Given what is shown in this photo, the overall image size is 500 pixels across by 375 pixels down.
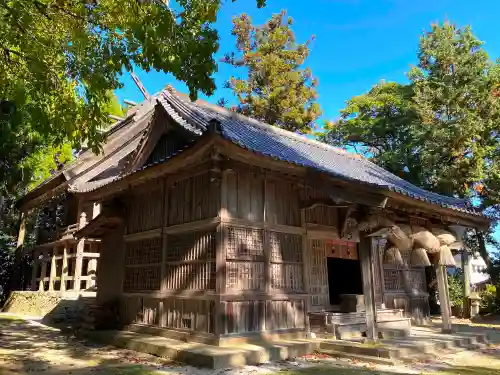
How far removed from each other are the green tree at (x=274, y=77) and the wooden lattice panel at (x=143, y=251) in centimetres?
1888

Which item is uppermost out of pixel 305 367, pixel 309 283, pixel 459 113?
pixel 459 113

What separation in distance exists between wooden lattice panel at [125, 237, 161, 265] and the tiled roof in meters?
3.18

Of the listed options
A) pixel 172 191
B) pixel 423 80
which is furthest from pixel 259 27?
pixel 172 191

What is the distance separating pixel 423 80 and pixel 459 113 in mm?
3075

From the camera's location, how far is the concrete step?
694 cm

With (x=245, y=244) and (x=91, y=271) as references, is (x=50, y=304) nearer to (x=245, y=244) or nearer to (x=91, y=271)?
(x=91, y=271)

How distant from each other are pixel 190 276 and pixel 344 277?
7.48m

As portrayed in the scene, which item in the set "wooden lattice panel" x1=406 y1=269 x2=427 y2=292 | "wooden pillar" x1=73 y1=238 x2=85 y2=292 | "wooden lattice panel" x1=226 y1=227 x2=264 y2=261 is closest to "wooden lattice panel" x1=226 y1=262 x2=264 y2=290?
"wooden lattice panel" x1=226 y1=227 x2=264 y2=261

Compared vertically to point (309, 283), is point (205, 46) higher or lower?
higher

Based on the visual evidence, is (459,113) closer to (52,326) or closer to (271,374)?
(271,374)

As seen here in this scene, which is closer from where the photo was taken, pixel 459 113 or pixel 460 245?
pixel 460 245

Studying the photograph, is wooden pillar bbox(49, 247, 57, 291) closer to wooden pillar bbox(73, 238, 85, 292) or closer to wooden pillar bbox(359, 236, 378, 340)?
wooden pillar bbox(73, 238, 85, 292)

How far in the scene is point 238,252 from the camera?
8.50 metres

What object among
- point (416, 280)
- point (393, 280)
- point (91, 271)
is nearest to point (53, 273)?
point (91, 271)
